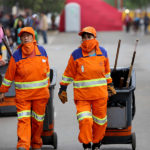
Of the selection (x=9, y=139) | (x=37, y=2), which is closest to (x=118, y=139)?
(x=9, y=139)

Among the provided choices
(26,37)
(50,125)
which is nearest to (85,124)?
(50,125)

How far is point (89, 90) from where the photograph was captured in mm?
6789

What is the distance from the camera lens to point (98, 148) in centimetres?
702

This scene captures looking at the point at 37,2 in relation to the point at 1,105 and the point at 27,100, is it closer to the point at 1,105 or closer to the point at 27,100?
the point at 1,105

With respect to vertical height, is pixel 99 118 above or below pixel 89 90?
below

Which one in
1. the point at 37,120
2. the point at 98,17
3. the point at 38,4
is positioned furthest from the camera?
the point at 98,17

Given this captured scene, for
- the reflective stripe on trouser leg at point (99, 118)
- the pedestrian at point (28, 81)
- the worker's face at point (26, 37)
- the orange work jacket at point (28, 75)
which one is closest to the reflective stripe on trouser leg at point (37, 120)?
the pedestrian at point (28, 81)

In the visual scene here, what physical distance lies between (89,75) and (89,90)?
0.59ft

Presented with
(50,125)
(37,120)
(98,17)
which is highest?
(98,17)

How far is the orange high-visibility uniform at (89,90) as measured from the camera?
22.2 ft

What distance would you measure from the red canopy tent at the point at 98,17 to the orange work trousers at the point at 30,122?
40.0 m

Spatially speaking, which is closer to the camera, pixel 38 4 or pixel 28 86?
pixel 28 86

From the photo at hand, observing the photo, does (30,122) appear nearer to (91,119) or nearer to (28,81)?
(28,81)

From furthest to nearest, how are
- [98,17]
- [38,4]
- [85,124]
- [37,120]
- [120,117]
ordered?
[98,17] → [38,4] → [120,117] → [37,120] → [85,124]
